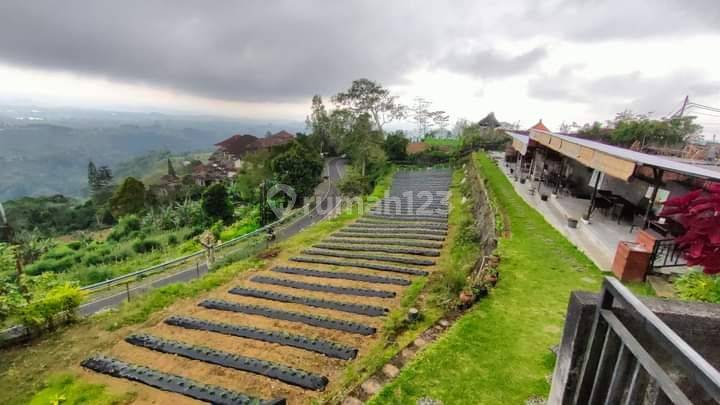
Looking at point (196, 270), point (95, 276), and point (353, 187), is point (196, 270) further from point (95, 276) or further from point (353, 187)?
point (353, 187)

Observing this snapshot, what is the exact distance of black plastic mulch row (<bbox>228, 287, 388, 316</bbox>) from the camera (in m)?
6.82

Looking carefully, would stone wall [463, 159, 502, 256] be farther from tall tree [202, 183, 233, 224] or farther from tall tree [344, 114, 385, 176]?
tall tree [202, 183, 233, 224]

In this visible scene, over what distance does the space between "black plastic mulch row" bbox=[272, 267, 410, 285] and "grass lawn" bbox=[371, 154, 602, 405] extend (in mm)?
2751

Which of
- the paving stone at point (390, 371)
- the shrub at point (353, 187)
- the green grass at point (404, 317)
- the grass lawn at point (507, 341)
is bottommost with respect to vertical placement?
the shrub at point (353, 187)

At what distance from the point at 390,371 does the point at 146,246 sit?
2286cm

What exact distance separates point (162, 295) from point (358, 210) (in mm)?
12589

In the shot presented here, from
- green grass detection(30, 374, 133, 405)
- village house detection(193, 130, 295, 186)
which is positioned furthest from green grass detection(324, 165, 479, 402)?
village house detection(193, 130, 295, 186)

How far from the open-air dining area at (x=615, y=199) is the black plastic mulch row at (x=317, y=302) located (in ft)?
15.6

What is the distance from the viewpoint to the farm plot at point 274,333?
4680 millimetres

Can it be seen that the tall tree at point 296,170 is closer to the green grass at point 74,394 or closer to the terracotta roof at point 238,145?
the green grass at point 74,394

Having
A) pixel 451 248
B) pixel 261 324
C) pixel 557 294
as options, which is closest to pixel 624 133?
pixel 451 248

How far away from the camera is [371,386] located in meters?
3.76

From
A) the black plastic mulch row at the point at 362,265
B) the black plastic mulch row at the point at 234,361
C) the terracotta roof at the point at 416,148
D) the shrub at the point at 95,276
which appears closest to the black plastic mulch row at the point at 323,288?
the black plastic mulch row at the point at 362,265

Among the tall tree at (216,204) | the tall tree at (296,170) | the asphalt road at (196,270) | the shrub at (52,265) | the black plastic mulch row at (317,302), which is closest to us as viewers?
the black plastic mulch row at (317,302)
